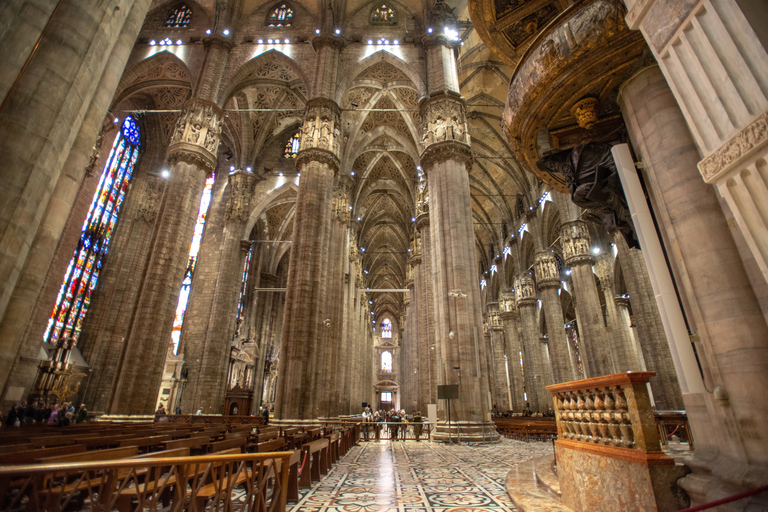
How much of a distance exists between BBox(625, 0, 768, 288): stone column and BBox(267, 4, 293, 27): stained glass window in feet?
59.1

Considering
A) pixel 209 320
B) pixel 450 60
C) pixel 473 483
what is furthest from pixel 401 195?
pixel 473 483

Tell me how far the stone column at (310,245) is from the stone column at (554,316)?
12.9m

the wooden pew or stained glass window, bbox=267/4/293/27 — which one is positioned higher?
stained glass window, bbox=267/4/293/27

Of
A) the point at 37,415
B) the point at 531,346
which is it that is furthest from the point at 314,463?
the point at 531,346

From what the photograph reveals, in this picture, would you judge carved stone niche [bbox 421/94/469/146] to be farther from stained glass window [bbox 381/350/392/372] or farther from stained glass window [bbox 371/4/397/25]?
stained glass window [bbox 381/350/392/372]

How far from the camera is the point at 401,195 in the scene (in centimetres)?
2659

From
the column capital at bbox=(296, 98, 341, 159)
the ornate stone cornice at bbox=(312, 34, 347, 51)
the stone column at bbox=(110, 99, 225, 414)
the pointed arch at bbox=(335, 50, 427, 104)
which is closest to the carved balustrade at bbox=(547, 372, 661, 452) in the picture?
the stone column at bbox=(110, 99, 225, 414)

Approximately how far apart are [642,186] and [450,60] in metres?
13.4

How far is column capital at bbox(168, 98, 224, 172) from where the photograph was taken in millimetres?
13047

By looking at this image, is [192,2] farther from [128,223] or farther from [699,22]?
[699,22]

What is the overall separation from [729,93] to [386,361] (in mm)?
47613

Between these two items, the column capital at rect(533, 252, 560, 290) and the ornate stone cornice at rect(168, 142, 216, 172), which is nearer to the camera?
the ornate stone cornice at rect(168, 142, 216, 172)

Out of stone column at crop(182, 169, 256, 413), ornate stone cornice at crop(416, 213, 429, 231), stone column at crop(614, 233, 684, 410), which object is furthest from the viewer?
ornate stone cornice at crop(416, 213, 429, 231)

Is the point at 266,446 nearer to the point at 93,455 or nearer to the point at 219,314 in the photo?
the point at 93,455
